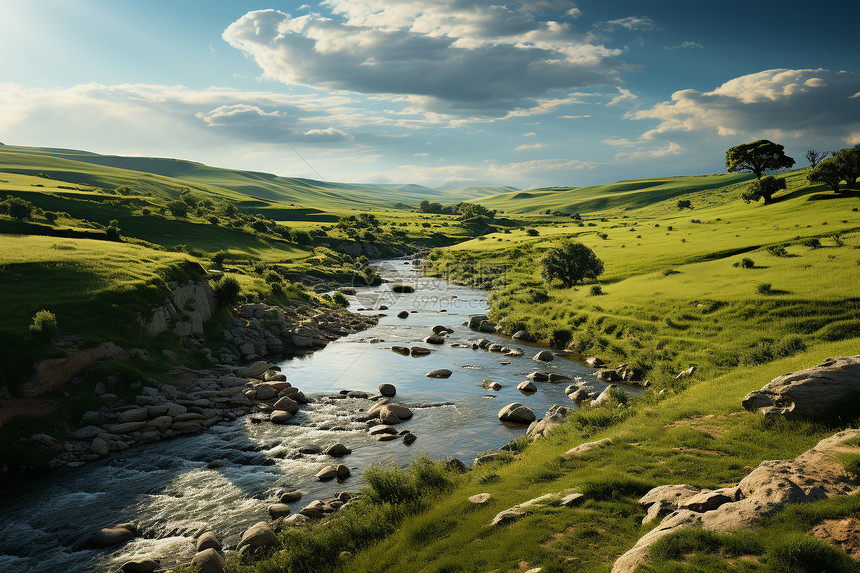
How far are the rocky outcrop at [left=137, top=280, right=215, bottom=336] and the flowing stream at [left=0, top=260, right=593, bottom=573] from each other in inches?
318

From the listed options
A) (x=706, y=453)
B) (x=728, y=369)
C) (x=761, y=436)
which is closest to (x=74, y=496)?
(x=706, y=453)

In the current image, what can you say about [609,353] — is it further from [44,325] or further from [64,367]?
[44,325]

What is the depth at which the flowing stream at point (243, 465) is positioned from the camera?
15852 mm

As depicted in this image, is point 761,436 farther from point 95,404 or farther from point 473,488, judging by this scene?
point 95,404

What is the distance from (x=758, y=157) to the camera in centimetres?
9362

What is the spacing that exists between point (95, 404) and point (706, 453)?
2920 cm

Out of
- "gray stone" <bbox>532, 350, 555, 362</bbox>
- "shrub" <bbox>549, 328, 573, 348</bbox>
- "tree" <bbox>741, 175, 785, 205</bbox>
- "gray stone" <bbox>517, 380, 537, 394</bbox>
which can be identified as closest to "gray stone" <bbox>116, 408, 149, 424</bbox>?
"gray stone" <bbox>517, 380, 537, 394</bbox>

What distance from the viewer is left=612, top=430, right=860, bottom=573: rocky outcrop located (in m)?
9.43

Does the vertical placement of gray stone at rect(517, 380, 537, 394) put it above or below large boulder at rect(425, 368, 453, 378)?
Answer: above

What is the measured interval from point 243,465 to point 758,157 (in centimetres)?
11339

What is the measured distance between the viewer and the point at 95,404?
24.0 metres

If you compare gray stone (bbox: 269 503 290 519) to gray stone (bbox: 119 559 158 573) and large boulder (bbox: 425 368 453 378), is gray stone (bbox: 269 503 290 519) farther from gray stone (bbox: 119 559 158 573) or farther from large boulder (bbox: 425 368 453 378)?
large boulder (bbox: 425 368 453 378)

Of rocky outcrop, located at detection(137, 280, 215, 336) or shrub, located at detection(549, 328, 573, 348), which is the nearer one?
rocky outcrop, located at detection(137, 280, 215, 336)

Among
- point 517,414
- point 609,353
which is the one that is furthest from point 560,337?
point 517,414
